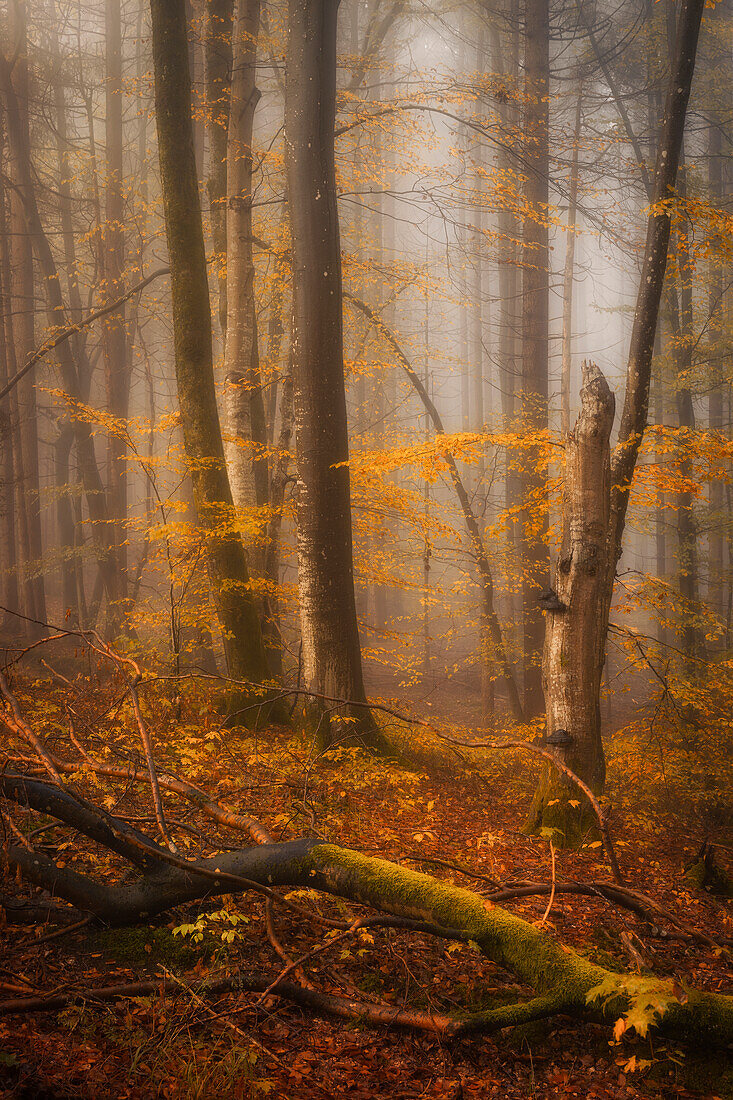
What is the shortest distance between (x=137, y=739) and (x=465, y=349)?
30.0 metres

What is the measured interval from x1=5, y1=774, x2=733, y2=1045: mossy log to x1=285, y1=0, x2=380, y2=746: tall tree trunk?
376 cm

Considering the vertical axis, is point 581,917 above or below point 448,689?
above

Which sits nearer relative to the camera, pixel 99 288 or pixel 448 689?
pixel 99 288

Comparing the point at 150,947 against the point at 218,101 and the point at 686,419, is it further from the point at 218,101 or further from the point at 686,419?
the point at 686,419

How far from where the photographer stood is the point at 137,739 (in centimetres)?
621

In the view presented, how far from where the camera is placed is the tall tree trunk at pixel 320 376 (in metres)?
7.19

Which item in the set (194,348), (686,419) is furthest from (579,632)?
(686,419)

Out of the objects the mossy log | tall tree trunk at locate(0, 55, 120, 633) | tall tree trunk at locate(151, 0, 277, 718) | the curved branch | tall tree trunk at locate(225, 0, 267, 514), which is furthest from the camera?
tall tree trunk at locate(0, 55, 120, 633)

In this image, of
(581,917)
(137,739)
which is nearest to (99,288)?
(137,739)

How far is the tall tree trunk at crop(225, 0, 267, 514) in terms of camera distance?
936cm

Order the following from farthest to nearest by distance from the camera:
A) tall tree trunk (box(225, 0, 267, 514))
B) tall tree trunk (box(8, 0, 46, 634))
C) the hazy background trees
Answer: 1. tall tree trunk (box(8, 0, 46, 634))
2. tall tree trunk (box(225, 0, 267, 514))
3. the hazy background trees

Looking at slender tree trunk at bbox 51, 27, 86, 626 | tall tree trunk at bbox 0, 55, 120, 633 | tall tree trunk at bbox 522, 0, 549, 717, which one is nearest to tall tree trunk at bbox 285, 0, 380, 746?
tall tree trunk at bbox 522, 0, 549, 717

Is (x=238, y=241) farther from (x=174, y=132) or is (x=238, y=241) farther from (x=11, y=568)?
(x=11, y=568)

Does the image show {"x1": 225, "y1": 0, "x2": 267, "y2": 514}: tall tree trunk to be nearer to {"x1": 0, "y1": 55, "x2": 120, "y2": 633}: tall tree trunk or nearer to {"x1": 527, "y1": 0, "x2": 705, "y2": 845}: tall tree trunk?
{"x1": 527, "y1": 0, "x2": 705, "y2": 845}: tall tree trunk
